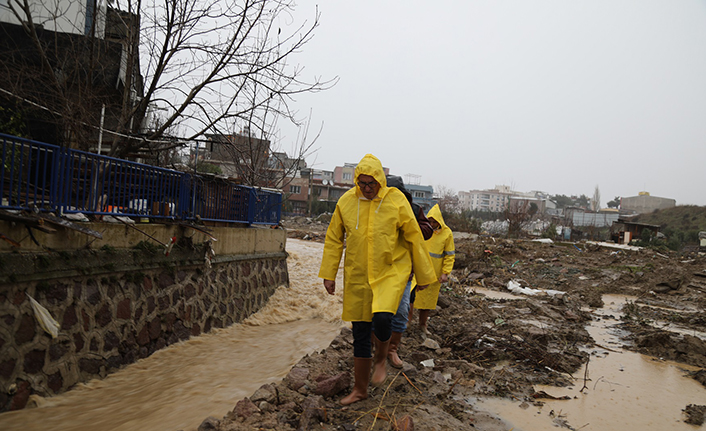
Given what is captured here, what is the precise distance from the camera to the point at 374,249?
3.69 meters

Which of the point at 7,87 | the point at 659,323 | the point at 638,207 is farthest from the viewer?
the point at 638,207

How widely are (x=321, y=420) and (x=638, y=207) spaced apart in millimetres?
89668

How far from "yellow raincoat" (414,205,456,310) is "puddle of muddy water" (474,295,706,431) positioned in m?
1.73

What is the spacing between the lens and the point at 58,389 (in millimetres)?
5004

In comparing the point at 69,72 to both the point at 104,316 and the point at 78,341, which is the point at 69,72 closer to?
the point at 104,316

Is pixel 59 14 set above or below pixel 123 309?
above

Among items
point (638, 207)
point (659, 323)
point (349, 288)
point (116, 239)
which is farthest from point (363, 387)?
point (638, 207)

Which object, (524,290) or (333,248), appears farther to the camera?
(524,290)

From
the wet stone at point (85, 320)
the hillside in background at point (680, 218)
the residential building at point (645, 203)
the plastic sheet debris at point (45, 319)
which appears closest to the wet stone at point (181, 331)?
the wet stone at point (85, 320)

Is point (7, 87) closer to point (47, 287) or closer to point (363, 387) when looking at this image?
point (47, 287)

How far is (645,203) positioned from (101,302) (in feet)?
292

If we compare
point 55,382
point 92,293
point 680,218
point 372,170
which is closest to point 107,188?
point 92,293

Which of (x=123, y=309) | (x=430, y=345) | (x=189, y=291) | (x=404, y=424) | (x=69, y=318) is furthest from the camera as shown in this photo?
(x=189, y=291)

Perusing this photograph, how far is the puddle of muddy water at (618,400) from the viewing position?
4266mm
